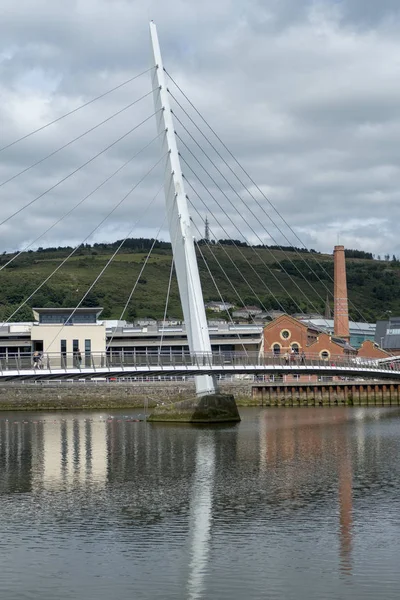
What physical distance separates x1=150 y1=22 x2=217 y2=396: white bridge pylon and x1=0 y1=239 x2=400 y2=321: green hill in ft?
218

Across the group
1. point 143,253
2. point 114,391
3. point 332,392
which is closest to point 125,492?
point 114,391

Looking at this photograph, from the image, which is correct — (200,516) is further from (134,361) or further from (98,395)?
(98,395)

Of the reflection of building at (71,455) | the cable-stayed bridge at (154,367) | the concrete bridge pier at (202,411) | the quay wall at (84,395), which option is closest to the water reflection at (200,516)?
the reflection of building at (71,455)

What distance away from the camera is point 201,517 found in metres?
26.1

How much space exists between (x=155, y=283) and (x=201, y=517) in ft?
410

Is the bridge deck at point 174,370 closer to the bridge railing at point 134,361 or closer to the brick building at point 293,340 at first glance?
the bridge railing at point 134,361

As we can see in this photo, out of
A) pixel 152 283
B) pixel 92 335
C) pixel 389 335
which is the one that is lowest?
pixel 389 335

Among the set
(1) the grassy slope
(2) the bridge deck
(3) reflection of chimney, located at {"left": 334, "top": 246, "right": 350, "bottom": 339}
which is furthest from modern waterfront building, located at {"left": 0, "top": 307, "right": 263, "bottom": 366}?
(1) the grassy slope

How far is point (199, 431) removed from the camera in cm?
4741

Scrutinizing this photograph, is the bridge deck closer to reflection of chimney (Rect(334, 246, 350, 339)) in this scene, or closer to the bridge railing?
the bridge railing

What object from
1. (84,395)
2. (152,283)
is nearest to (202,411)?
(84,395)

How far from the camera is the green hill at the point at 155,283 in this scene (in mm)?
133250

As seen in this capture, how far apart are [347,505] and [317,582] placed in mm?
7787

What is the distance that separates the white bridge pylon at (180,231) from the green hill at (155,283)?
66314 mm
